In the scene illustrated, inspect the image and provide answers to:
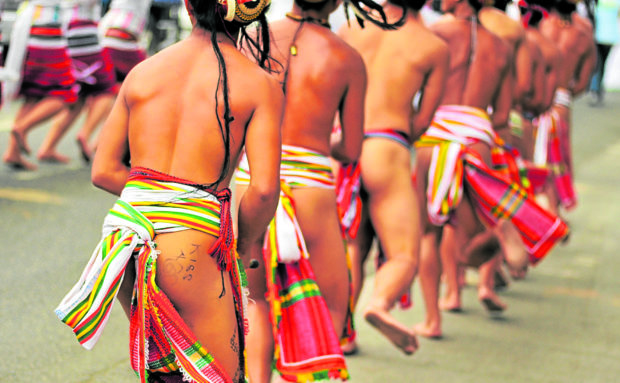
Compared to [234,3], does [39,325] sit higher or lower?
lower

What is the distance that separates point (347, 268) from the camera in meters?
3.84

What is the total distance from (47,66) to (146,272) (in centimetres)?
653

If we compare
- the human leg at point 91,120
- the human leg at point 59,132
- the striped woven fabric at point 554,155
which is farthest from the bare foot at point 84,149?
the striped woven fabric at point 554,155

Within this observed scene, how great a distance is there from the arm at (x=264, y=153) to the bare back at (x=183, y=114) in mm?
30

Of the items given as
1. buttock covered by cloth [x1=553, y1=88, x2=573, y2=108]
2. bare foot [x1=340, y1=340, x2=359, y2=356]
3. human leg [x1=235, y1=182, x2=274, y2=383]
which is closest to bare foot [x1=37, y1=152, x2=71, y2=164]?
buttock covered by cloth [x1=553, y1=88, x2=573, y2=108]

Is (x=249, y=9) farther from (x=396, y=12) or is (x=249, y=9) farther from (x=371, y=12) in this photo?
(x=396, y=12)

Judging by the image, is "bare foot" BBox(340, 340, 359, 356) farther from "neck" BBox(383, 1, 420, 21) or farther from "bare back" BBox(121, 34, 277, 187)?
"bare back" BBox(121, 34, 277, 187)

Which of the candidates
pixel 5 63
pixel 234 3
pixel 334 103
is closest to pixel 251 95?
pixel 234 3

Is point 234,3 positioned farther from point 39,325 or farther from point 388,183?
point 39,325

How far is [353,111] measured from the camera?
3.81 meters

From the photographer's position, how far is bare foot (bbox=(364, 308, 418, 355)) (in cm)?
402

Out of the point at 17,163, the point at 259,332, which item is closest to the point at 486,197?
the point at 259,332

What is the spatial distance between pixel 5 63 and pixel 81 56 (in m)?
1.08

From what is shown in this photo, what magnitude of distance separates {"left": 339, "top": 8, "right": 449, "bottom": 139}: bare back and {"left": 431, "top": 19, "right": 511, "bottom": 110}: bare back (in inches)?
27.0
